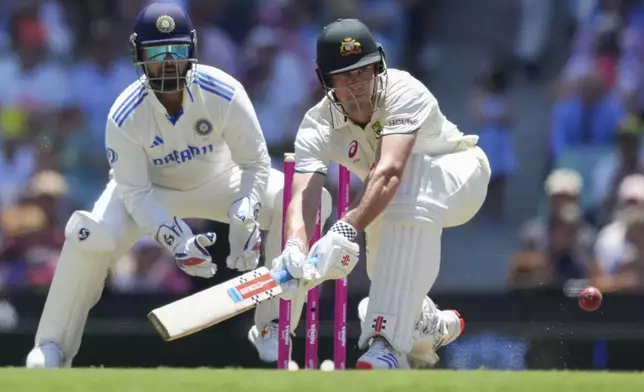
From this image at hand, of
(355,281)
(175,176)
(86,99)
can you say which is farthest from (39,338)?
(86,99)

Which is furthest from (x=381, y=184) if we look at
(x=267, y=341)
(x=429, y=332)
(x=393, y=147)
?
(x=267, y=341)

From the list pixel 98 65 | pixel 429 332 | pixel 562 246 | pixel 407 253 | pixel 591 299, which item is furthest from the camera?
pixel 98 65

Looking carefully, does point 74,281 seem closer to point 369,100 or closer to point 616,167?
point 369,100

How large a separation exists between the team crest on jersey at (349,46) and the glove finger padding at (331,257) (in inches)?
26.7

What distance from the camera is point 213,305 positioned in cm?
486

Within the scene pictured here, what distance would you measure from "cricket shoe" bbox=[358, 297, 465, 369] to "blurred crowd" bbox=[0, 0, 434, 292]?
3.59m

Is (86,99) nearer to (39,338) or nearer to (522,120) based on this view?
(522,120)

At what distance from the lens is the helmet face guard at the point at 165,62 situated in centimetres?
571

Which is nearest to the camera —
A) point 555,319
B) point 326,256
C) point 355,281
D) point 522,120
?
point 326,256

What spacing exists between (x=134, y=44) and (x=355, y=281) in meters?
2.56

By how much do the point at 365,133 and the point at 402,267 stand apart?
0.60 meters

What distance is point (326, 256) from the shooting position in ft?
16.1

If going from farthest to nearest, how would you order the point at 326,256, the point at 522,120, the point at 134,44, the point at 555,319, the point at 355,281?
the point at 522,120 → the point at 355,281 → the point at 555,319 → the point at 134,44 → the point at 326,256

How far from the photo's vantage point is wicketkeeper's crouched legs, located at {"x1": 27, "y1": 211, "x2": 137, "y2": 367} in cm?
592
